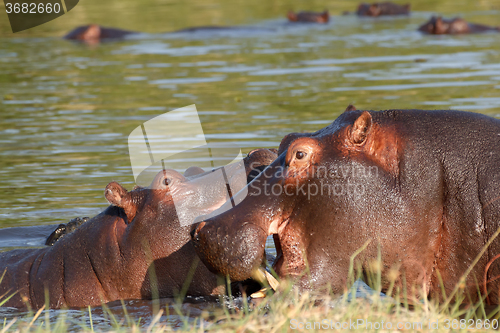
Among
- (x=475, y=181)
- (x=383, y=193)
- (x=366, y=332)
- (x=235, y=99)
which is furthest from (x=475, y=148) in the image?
(x=235, y=99)

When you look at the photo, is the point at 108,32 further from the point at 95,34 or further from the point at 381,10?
the point at 381,10

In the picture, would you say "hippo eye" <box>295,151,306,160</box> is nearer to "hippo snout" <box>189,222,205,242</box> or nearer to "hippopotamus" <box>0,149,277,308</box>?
"hippo snout" <box>189,222,205,242</box>

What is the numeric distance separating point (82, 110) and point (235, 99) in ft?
8.31

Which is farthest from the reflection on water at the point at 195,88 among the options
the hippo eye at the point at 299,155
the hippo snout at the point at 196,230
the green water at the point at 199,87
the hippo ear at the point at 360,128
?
the hippo ear at the point at 360,128

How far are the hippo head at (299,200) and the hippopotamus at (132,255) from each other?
715mm

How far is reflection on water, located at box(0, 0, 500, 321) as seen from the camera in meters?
8.52

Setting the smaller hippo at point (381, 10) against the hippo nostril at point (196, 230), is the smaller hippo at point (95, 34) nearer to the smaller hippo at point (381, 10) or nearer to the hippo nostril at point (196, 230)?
the smaller hippo at point (381, 10)

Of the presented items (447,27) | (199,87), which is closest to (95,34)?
(199,87)

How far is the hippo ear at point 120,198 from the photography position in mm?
4758

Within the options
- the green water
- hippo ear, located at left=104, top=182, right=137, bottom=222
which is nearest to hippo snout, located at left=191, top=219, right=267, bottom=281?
hippo ear, located at left=104, top=182, right=137, bottom=222

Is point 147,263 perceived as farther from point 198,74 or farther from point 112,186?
point 198,74

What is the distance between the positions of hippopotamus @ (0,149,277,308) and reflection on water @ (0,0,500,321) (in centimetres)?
19

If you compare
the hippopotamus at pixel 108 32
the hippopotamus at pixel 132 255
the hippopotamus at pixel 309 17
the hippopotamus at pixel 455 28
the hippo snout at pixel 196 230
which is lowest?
the hippopotamus at pixel 455 28

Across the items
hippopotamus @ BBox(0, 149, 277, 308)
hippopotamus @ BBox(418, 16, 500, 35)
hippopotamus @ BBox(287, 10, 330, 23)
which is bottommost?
hippopotamus @ BBox(418, 16, 500, 35)
